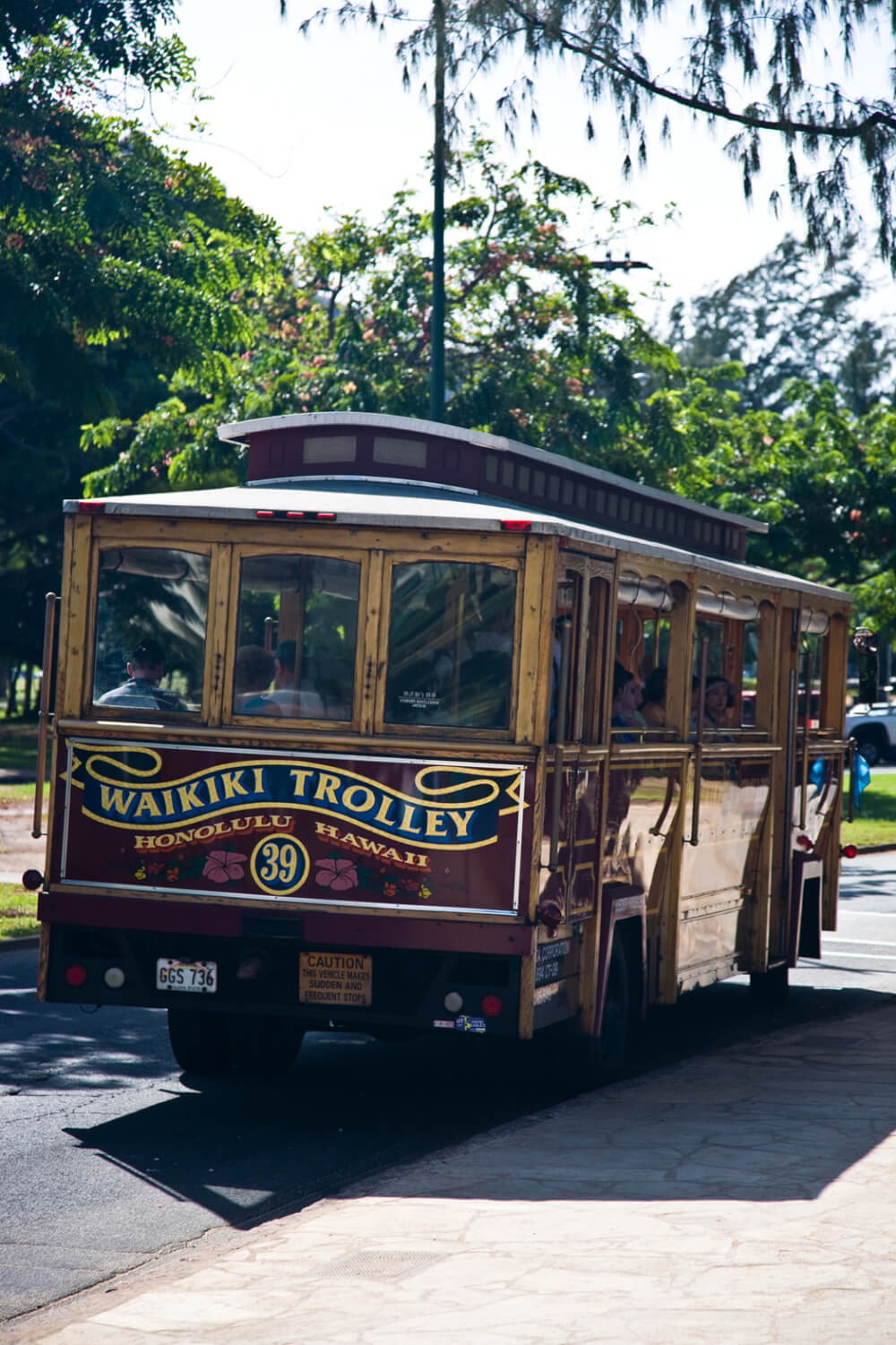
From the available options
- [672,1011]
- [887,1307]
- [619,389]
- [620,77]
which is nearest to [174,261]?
[620,77]

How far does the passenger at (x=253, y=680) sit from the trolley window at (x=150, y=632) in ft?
0.60

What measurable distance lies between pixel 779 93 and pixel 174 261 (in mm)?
7339

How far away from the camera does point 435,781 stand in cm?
746

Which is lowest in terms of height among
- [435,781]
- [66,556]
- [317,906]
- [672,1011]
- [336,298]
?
[672,1011]

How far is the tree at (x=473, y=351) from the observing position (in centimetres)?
2334

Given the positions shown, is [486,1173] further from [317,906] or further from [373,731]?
[373,731]

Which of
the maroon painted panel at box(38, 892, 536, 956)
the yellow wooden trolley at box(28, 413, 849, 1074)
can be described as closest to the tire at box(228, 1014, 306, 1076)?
the yellow wooden trolley at box(28, 413, 849, 1074)

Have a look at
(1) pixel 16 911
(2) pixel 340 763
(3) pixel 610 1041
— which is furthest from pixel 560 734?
(1) pixel 16 911

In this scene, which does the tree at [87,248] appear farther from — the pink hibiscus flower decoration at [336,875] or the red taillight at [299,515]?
the pink hibiscus flower decoration at [336,875]

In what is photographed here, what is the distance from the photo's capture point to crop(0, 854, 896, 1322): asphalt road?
6.10m

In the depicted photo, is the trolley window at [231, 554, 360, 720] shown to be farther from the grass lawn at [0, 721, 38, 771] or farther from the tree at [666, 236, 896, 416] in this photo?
the tree at [666, 236, 896, 416]

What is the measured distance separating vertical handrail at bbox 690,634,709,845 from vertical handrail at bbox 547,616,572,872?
1.81m

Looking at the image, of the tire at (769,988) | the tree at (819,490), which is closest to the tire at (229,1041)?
the tire at (769,988)

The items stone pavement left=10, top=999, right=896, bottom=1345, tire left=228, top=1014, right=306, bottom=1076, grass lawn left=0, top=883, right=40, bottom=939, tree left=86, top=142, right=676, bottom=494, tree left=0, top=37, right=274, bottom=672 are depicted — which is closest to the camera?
stone pavement left=10, top=999, right=896, bottom=1345
